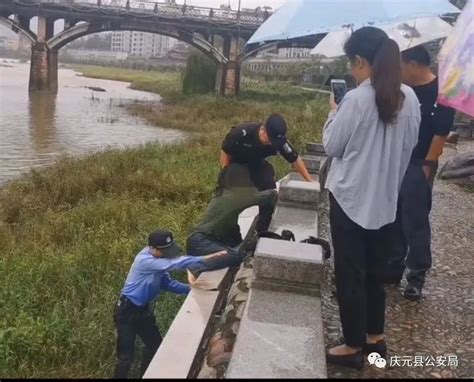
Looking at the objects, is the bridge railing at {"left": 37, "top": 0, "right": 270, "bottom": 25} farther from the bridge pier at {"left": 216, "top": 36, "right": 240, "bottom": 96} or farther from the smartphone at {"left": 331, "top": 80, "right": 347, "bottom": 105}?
the smartphone at {"left": 331, "top": 80, "right": 347, "bottom": 105}

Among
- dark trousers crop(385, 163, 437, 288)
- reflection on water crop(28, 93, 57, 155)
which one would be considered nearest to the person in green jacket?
dark trousers crop(385, 163, 437, 288)

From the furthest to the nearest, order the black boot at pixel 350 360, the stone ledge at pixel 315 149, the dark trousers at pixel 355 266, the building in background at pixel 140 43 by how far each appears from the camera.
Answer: the building in background at pixel 140 43 → the stone ledge at pixel 315 149 → the black boot at pixel 350 360 → the dark trousers at pixel 355 266

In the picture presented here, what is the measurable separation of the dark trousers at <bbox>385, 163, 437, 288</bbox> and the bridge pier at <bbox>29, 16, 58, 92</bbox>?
34090 millimetres

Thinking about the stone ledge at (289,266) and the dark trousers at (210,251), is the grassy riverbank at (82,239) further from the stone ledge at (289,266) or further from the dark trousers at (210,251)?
the stone ledge at (289,266)

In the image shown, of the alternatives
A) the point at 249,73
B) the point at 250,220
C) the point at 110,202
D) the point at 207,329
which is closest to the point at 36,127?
the point at 110,202

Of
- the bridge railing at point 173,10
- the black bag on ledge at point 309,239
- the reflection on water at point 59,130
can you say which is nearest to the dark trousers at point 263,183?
the black bag on ledge at point 309,239

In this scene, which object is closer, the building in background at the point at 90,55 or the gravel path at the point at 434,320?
the gravel path at the point at 434,320

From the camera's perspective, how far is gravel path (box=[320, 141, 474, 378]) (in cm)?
289

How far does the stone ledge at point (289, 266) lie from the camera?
120 inches

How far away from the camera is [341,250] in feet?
8.70

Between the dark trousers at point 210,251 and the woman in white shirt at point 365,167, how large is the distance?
1.14 m

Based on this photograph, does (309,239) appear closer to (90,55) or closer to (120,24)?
(120,24)

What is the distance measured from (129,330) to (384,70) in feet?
7.65

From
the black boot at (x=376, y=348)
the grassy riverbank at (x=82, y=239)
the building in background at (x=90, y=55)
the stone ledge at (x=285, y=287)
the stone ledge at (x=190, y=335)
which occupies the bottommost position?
the grassy riverbank at (x=82, y=239)
